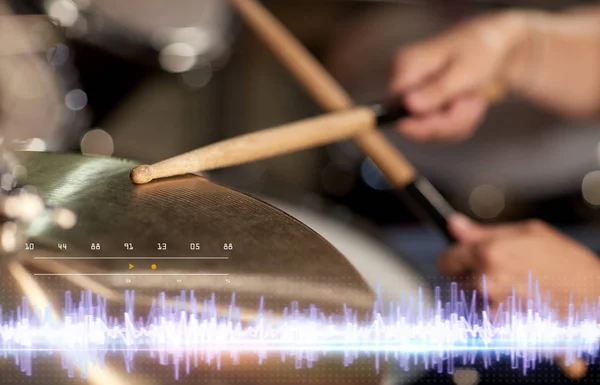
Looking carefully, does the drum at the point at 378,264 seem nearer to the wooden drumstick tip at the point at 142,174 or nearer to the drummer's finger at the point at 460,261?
the drummer's finger at the point at 460,261

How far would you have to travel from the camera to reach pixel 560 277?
568 mm

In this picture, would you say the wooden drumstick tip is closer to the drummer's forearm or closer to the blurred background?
the blurred background

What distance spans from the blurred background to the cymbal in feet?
1.75

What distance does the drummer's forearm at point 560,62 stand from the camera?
852mm

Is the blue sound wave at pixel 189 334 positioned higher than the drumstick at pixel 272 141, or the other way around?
the drumstick at pixel 272 141

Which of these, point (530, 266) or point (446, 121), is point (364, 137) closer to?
point (446, 121)

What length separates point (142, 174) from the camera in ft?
1.50

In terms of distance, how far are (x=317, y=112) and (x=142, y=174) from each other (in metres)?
0.73

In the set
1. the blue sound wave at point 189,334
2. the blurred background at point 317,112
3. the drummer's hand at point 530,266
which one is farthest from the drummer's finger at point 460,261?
the blurred background at point 317,112

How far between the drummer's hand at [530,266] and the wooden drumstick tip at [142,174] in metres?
0.36

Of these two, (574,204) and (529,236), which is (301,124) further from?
(574,204)

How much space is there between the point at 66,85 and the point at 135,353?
70 centimetres

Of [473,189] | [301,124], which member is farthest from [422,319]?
[473,189]

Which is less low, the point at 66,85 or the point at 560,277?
the point at 66,85
